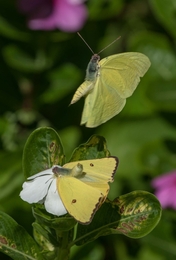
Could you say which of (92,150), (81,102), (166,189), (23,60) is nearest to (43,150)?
(92,150)

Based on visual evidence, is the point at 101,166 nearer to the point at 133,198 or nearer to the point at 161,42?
the point at 133,198

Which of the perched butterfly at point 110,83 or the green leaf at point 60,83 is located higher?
the perched butterfly at point 110,83

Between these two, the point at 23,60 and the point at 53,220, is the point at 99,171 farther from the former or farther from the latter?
the point at 23,60

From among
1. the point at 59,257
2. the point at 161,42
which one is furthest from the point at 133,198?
the point at 161,42

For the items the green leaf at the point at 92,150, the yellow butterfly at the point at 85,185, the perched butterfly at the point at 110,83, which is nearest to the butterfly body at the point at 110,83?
the perched butterfly at the point at 110,83

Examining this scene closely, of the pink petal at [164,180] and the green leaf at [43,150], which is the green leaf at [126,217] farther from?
the pink petal at [164,180]

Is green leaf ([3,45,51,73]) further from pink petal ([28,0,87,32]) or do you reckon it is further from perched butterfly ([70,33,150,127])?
perched butterfly ([70,33,150,127])

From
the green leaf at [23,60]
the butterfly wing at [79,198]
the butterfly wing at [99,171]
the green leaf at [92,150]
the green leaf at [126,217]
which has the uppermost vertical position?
the butterfly wing at [79,198]
